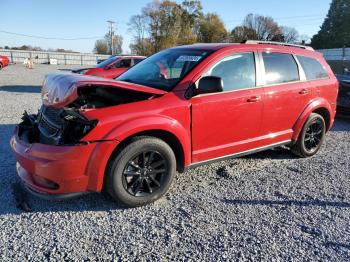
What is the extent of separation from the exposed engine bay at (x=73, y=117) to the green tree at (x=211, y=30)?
68.6 m

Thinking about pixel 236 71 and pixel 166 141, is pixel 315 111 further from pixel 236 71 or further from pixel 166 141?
pixel 166 141

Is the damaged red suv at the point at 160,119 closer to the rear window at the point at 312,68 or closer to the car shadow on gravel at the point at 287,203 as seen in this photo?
the rear window at the point at 312,68

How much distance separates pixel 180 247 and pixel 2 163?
3.22 m

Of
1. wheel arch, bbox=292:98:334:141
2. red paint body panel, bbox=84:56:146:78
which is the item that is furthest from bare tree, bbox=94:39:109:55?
wheel arch, bbox=292:98:334:141

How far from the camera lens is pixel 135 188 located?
3.68 metres

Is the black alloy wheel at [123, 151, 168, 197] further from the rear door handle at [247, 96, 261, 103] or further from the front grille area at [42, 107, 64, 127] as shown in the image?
the rear door handle at [247, 96, 261, 103]

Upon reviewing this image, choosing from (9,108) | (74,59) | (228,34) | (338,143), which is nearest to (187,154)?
(338,143)

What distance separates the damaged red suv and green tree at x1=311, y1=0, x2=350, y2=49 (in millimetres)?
63067

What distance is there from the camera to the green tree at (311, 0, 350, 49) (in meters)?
60.5

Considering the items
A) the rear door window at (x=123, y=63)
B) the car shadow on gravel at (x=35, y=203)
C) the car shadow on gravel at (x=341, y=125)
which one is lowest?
the car shadow on gravel at (x=35, y=203)

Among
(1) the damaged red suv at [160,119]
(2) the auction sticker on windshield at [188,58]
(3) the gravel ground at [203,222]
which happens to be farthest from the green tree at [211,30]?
(3) the gravel ground at [203,222]

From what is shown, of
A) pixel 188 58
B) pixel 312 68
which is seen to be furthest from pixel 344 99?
pixel 188 58

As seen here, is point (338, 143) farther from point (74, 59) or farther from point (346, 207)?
point (74, 59)

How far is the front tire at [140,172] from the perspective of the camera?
3.48 metres
